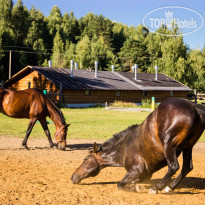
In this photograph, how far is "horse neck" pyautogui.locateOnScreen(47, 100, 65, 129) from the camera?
10.6 meters

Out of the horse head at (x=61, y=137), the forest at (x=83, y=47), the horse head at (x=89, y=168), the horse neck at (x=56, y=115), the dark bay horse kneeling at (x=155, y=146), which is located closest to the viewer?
the dark bay horse kneeling at (x=155, y=146)

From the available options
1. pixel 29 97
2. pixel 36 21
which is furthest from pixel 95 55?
pixel 29 97

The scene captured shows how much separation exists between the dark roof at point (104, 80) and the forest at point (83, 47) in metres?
6.52

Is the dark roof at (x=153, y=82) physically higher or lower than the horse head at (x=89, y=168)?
higher

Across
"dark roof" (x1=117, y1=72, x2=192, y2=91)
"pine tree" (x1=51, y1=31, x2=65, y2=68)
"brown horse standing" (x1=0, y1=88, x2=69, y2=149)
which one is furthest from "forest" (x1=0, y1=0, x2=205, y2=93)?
"brown horse standing" (x1=0, y1=88, x2=69, y2=149)

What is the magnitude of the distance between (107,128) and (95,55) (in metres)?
57.0

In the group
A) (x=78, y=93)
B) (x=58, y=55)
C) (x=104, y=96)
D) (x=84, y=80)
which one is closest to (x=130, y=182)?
(x=78, y=93)

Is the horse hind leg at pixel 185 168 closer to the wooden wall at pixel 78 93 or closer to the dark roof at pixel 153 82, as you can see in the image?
the wooden wall at pixel 78 93

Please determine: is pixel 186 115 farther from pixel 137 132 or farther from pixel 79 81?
pixel 79 81

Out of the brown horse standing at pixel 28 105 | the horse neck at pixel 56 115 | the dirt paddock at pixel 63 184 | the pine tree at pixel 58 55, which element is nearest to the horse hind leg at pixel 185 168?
the dirt paddock at pixel 63 184

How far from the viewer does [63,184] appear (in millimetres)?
6457

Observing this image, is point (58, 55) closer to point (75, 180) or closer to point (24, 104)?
point (24, 104)

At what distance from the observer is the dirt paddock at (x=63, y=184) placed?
5465mm

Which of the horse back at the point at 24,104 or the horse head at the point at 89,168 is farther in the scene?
the horse back at the point at 24,104
